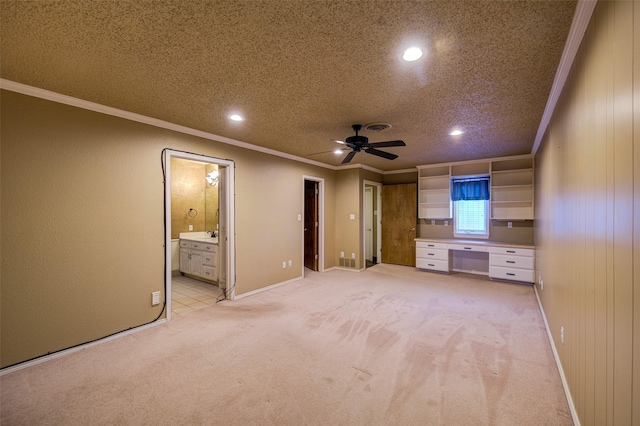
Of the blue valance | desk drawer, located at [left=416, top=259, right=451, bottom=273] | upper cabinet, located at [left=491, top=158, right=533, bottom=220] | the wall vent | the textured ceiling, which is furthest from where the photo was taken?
the wall vent

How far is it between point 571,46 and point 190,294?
5.24m

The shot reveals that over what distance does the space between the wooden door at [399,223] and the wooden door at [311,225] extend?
6.51 feet

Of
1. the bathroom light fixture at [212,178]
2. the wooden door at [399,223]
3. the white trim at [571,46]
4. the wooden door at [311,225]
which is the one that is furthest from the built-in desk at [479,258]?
the bathroom light fixture at [212,178]

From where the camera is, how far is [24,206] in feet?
7.72

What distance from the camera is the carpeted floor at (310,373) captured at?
1.77 metres

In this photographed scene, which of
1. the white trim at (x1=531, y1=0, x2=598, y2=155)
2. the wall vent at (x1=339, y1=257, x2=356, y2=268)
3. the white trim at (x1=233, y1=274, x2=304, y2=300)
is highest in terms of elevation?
the white trim at (x1=531, y1=0, x2=598, y2=155)

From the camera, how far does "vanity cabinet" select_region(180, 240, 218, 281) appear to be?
15.4 ft

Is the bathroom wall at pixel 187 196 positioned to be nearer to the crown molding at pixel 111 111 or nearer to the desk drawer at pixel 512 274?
the crown molding at pixel 111 111

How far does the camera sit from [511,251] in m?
4.96

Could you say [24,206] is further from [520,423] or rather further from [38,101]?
[520,423]

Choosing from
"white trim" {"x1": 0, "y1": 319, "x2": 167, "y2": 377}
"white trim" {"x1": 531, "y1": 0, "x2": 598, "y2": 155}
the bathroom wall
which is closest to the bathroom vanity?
the bathroom wall

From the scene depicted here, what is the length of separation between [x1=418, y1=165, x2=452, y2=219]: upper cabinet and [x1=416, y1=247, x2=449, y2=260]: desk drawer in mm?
821

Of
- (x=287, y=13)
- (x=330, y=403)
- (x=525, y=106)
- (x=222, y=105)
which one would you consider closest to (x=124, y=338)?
(x=330, y=403)

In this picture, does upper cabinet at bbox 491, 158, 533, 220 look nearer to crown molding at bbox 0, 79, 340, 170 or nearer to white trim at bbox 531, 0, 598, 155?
white trim at bbox 531, 0, 598, 155
